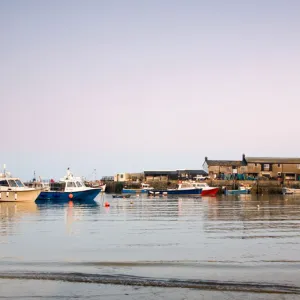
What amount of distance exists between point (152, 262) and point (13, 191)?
44708mm

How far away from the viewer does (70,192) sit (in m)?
67.8

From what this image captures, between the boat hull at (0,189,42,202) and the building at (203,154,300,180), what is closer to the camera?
the boat hull at (0,189,42,202)

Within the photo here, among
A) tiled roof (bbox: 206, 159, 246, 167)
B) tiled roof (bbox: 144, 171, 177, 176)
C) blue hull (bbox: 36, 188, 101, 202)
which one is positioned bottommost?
blue hull (bbox: 36, 188, 101, 202)

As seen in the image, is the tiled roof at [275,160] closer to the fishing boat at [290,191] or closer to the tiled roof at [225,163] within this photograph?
the tiled roof at [225,163]

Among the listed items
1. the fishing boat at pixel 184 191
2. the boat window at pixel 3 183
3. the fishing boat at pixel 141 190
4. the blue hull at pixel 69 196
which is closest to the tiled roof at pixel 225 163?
the fishing boat at pixel 141 190

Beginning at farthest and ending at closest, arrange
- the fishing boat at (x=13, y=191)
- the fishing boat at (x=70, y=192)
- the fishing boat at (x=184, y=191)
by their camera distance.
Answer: the fishing boat at (x=184, y=191) → the fishing boat at (x=70, y=192) → the fishing boat at (x=13, y=191)

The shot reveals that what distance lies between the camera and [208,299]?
12.8 m

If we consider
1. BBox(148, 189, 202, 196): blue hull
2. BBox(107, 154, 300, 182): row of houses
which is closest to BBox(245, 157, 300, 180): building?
BBox(107, 154, 300, 182): row of houses

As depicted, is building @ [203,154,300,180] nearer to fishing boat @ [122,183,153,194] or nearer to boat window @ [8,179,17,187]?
fishing boat @ [122,183,153,194]

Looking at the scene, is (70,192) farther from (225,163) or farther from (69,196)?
(225,163)

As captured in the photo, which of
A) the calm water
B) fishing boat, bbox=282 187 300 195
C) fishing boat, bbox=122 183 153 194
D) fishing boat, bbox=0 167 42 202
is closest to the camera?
the calm water

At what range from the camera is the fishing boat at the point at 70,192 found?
6781 centimetres

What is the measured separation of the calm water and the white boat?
29913 mm

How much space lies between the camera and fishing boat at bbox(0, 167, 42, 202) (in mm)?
59344
